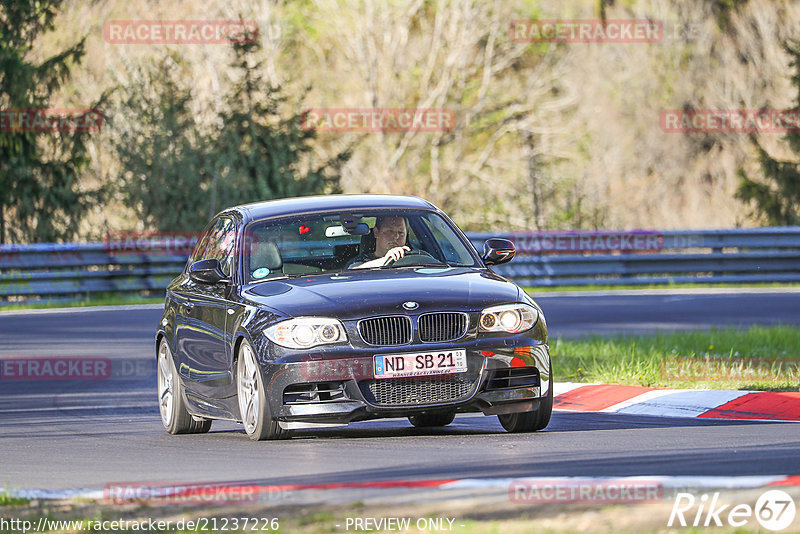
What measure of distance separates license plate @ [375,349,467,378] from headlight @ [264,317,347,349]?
0.89ft

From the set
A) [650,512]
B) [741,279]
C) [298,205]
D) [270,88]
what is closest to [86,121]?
[270,88]

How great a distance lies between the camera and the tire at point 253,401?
9148 millimetres

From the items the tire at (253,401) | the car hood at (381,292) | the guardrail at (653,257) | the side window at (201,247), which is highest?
the side window at (201,247)

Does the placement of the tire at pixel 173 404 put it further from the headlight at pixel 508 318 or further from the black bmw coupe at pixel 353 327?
the headlight at pixel 508 318

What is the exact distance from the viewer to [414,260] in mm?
10180

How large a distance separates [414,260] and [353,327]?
4.33 ft

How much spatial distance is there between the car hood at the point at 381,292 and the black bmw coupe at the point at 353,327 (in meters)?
0.01

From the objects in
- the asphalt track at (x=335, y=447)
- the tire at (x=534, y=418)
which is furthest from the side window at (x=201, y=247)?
the tire at (x=534, y=418)

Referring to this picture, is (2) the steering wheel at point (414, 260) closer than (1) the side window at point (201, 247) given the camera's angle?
Yes

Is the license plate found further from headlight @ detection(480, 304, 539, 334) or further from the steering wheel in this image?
the steering wheel

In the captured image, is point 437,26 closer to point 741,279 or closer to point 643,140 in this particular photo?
point 643,140

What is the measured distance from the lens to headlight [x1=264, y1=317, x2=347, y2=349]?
898cm

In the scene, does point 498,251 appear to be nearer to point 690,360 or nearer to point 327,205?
point 327,205

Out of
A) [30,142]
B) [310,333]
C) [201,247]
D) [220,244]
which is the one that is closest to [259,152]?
[30,142]
